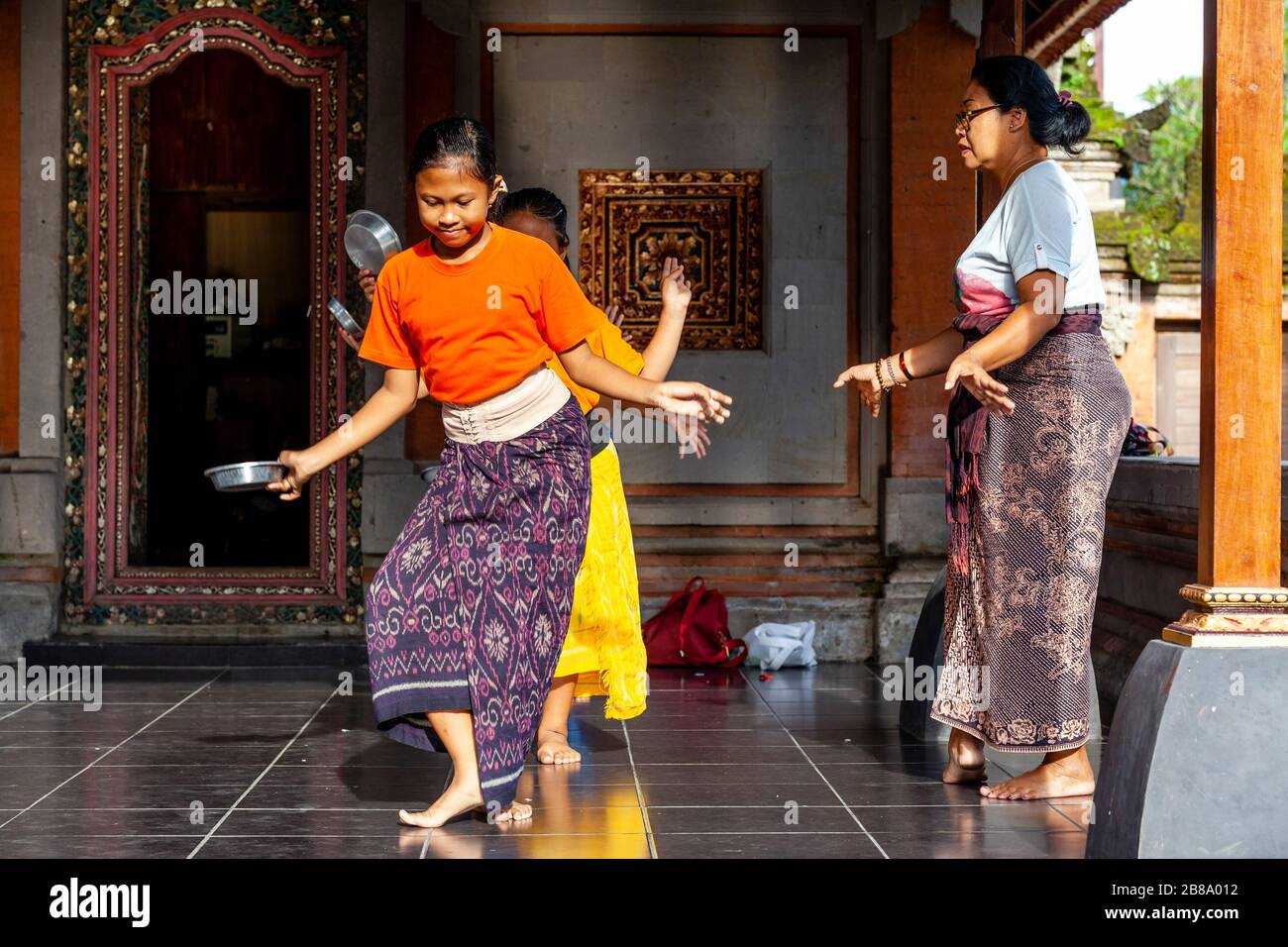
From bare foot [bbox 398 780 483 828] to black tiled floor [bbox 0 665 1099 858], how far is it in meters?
Answer: 0.05

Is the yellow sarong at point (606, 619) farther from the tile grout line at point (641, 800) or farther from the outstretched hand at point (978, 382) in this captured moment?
the outstretched hand at point (978, 382)

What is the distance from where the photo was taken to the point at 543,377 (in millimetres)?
4254

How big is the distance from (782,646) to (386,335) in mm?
3559

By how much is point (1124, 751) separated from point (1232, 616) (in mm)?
387

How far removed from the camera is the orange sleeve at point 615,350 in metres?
5.03

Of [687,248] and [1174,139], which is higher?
[1174,139]

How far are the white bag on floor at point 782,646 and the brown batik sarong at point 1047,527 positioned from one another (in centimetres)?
277

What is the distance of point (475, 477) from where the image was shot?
4.22 m

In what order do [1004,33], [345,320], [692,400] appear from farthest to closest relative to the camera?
[1004,33] < [345,320] < [692,400]

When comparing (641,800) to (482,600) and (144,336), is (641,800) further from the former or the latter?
(144,336)

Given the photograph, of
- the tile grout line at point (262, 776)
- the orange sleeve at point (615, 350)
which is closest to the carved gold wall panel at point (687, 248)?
the tile grout line at point (262, 776)

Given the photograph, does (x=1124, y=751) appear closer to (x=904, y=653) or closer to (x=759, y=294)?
(x=904, y=653)

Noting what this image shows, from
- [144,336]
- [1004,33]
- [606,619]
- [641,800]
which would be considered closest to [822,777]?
[641,800]

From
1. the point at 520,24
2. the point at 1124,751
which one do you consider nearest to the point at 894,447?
the point at 520,24
